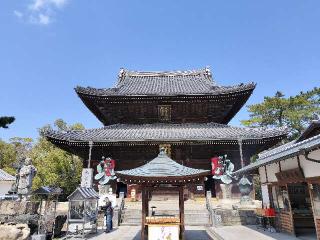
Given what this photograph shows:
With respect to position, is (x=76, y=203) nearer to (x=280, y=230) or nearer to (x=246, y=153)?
(x=280, y=230)

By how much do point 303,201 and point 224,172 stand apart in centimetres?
810

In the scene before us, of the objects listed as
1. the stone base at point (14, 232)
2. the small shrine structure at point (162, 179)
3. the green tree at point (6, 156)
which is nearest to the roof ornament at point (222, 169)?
the small shrine structure at point (162, 179)

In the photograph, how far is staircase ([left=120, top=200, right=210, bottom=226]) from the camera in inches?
689

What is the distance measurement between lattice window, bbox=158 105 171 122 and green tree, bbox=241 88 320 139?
23.5 m

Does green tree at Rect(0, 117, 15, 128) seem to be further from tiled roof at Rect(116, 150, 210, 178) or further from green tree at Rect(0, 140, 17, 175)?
green tree at Rect(0, 140, 17, 175)

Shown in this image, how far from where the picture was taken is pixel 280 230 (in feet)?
46.8

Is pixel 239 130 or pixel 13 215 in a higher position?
pixel 239 130

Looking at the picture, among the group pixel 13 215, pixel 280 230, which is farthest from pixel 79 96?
pixel 280 230

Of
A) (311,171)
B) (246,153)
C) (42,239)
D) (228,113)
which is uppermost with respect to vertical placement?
(228,113)

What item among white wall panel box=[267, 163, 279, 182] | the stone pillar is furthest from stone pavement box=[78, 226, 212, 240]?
the stone pillar

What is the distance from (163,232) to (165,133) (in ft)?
41.1

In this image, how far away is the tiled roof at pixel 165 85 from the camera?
23.6 meters

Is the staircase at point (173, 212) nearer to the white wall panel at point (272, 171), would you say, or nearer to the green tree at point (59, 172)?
the white wall panel at point (272, 171)

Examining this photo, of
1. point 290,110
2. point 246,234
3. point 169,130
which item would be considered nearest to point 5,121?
point 246,234
